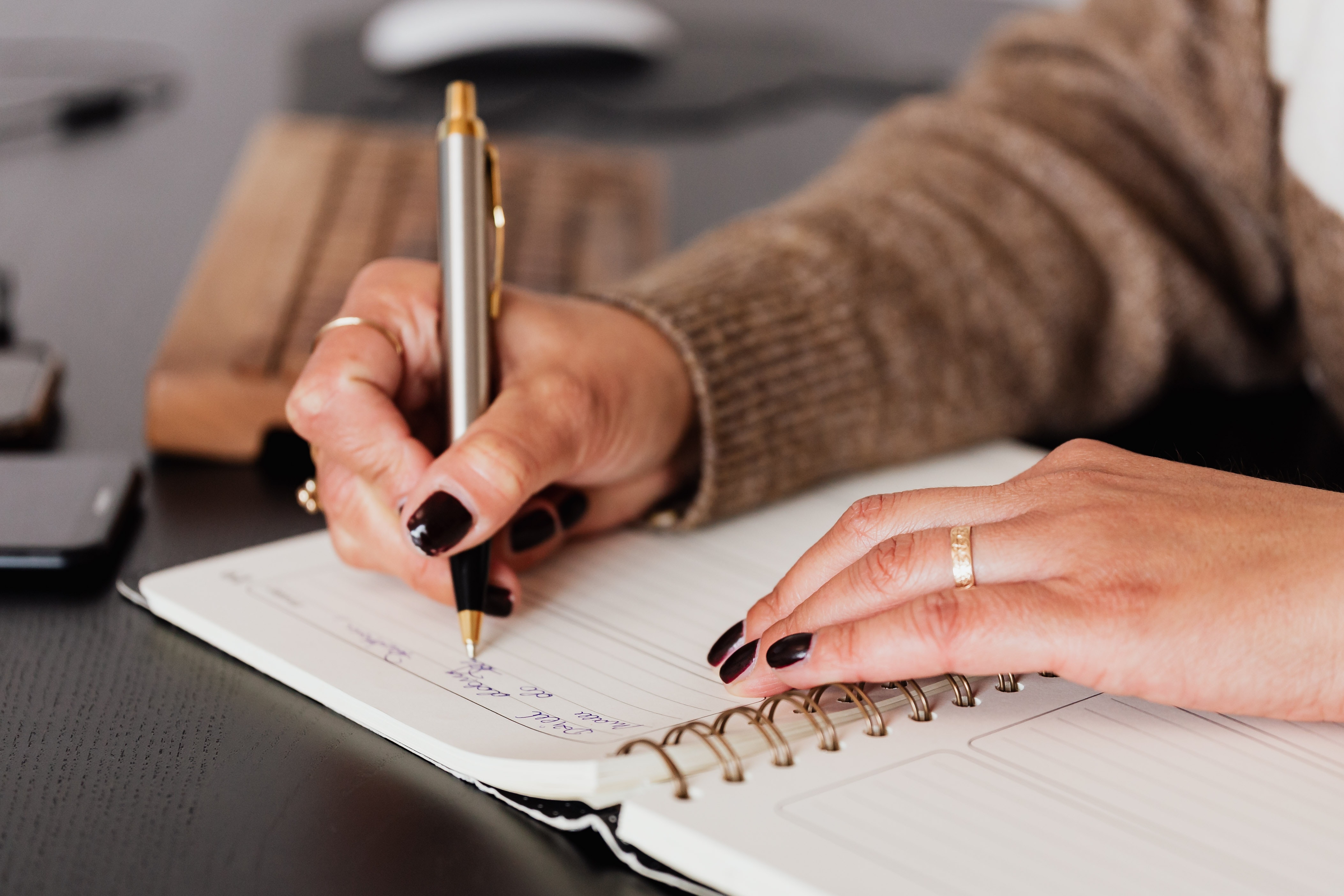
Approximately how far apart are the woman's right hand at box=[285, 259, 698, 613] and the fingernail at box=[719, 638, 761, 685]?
0.36 feet

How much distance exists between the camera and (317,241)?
33.5 inches

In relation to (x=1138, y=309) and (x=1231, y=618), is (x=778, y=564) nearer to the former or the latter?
(x=1231, y=618)

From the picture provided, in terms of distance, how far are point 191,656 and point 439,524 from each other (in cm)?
12

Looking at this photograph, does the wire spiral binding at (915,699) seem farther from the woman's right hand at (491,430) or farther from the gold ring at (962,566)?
the woman's right hand at (491,430)

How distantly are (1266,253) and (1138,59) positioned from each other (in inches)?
6.4

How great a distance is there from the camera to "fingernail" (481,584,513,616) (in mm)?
518

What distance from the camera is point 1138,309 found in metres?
0.81

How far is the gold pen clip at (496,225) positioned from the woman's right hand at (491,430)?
2 centimetres

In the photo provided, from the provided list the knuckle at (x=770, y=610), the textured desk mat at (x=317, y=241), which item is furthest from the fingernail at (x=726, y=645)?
the textured desk mat at (x=317, y=241)

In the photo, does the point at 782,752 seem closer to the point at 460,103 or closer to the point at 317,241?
the point at 460,103

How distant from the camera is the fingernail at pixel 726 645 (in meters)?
0.47

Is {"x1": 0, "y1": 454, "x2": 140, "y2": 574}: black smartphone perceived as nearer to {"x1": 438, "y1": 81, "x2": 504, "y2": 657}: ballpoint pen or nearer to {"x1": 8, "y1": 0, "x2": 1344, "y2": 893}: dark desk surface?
{"x1": 8, "y1": 0, "x2": 1344, "y2": 893}: dark desk surface

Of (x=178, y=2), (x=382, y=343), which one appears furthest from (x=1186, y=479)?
(x=178, y=2)

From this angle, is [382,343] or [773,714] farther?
[382,343]
